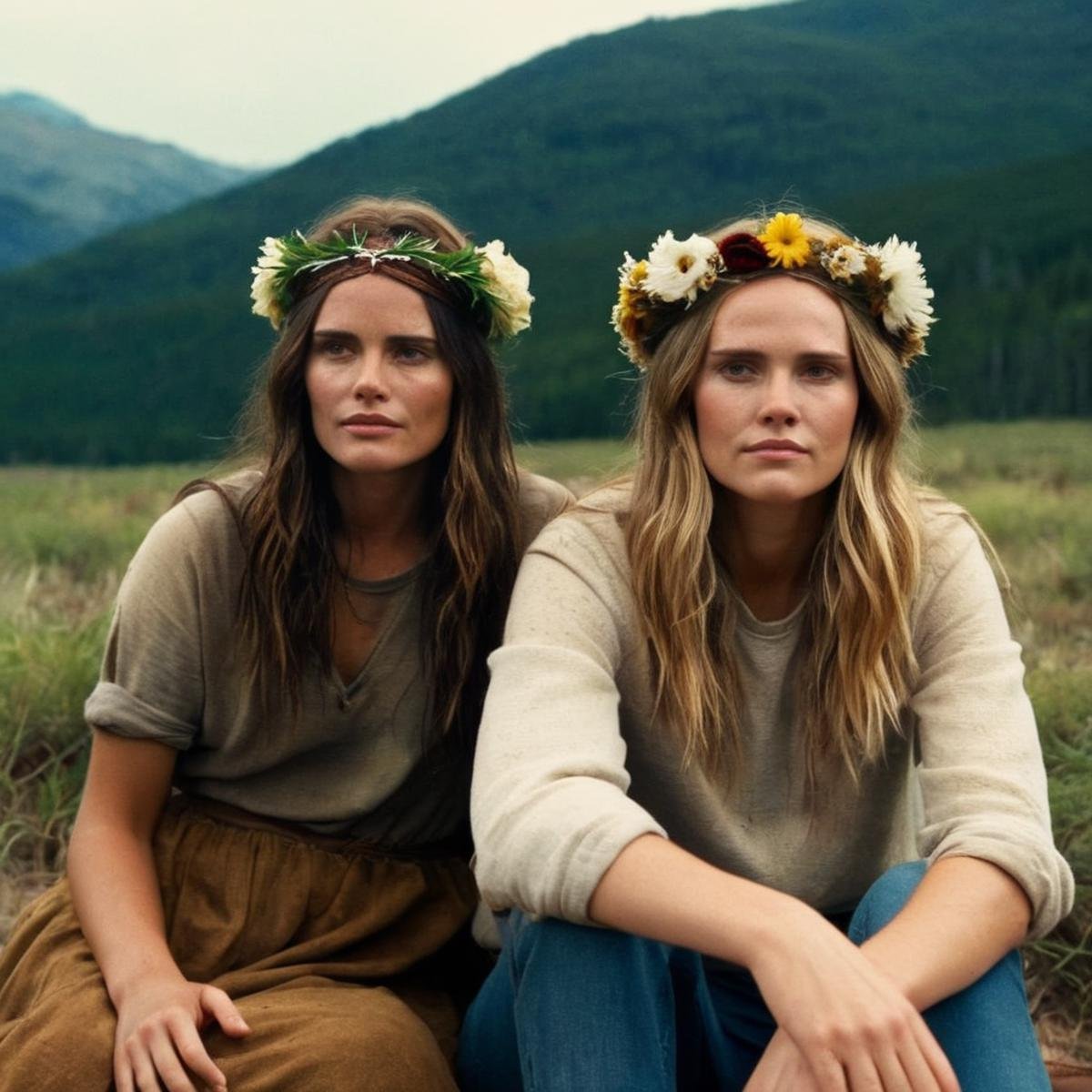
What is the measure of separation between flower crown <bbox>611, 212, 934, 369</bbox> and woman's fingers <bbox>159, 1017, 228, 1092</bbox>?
134 centimetres

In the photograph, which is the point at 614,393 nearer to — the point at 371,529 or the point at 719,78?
the point at 371,529

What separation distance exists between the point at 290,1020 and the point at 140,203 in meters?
143

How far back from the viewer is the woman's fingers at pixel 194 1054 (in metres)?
2.26

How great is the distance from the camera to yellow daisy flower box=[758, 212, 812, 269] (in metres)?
2.49

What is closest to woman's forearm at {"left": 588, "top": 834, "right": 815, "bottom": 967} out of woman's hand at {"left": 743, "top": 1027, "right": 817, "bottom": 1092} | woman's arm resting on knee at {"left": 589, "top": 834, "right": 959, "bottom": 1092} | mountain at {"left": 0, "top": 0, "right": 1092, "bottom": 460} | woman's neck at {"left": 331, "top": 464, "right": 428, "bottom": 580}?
woman's arm resting on knee at {"left": 589, "top": 834, "right": 959, "bottom": 1092}

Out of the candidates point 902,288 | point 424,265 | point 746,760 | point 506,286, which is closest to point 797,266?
point 902,288

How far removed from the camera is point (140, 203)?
452 feet

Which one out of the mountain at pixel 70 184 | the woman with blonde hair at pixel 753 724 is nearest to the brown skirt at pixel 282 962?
the woman with blonde hair at pixel 753 724

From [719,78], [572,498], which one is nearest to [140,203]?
[719,78]

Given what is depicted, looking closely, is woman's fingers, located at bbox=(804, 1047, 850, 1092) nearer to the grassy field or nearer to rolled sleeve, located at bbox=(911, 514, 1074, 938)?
rolled sleeve, located at bbox=(911, 514, 1074, 938)

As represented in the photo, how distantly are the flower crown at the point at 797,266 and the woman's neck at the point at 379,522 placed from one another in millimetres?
557

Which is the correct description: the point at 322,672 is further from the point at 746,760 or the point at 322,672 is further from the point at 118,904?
the point at 746,760

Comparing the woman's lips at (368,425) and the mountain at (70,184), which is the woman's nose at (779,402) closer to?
the woman's lips at (368,425)

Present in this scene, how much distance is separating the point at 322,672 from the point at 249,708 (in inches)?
5.3
